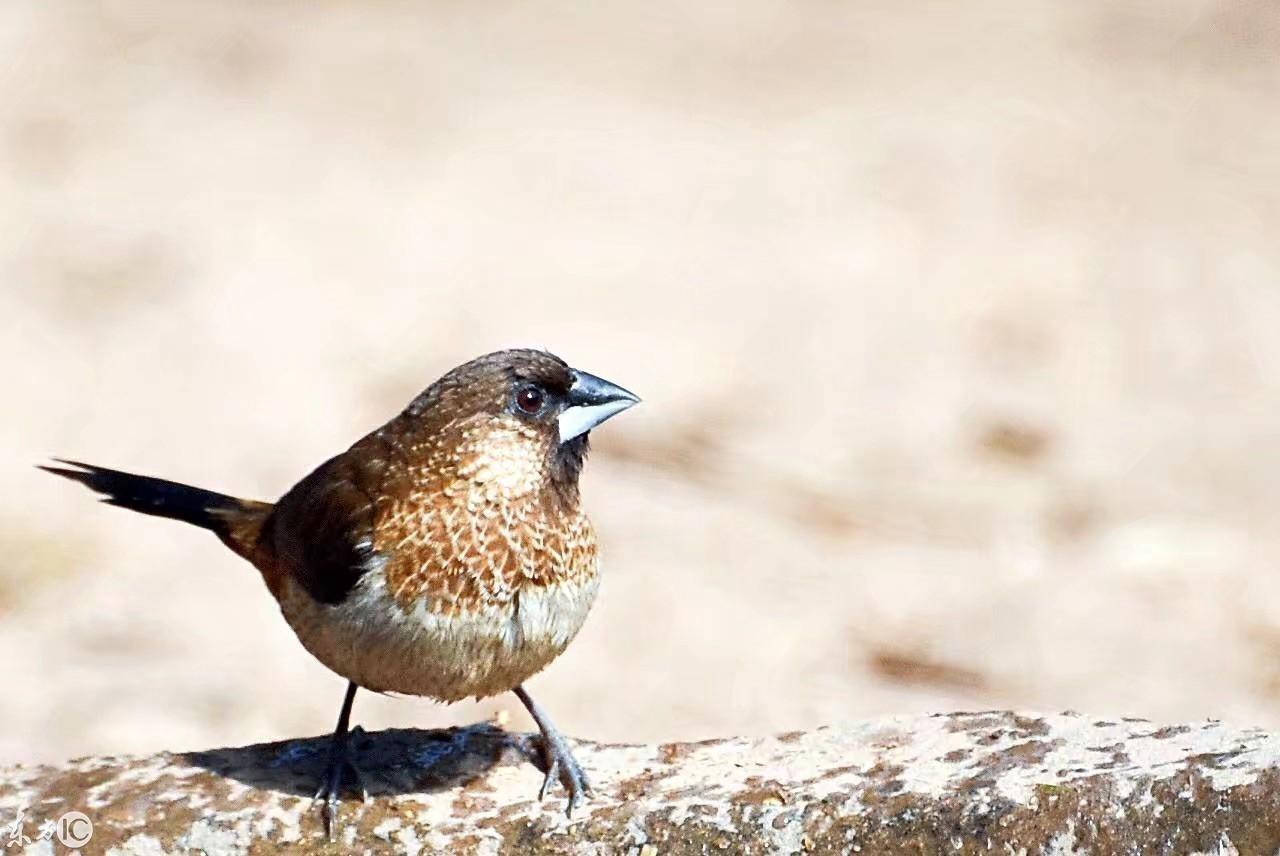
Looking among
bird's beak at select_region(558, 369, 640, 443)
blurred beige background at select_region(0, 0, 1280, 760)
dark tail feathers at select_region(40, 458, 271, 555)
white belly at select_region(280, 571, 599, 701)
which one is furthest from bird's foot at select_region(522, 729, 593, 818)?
blurred beige background at select_region(0, 0, 1280, 760)

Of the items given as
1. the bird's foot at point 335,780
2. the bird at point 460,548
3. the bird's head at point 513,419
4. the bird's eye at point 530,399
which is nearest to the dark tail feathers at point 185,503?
the bird at point 460,548

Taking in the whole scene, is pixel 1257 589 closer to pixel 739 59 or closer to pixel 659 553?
pixel 659 553

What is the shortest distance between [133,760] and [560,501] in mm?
1222

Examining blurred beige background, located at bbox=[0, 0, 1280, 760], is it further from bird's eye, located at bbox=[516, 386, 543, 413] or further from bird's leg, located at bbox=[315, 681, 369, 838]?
bird's eye, located at bbox=[516, 386, 543, 413]

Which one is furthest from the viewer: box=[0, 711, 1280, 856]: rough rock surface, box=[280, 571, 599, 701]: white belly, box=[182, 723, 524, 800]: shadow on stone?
box=[182, 723, 524, 800]: shadow on stone

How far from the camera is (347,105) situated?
425 inches

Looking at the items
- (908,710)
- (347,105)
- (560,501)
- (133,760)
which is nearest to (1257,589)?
(908,710)

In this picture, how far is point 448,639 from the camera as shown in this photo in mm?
4172

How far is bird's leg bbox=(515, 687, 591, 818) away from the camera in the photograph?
14.4 ft

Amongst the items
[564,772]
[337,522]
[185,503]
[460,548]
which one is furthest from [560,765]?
[185,503]

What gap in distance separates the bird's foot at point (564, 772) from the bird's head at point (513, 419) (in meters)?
0.60

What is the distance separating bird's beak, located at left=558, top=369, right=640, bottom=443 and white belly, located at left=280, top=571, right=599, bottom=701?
35 centimetres

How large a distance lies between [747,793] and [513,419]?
3.19 feet

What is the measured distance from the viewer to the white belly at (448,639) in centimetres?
418
